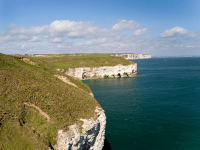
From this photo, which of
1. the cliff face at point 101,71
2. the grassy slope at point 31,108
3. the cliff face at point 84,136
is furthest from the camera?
the cliff face at point 101,71

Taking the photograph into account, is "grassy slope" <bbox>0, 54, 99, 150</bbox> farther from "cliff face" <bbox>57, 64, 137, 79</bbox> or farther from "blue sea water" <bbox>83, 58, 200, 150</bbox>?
"cliff face" <bbox>57, 64, 137, 79</bbox>

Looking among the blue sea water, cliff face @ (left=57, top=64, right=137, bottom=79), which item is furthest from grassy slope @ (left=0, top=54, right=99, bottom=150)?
cliff face @ (left=57, top=64, right=137, bottom=79)

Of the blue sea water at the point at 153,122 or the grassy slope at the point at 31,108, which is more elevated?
the grassy slope at the point at 31,108

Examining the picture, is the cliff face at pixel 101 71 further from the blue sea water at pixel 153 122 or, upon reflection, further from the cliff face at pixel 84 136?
the cliff face at pixel 84 136

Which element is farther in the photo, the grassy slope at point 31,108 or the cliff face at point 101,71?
the cliff face at point 101,71

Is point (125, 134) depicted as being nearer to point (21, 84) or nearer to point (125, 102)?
point (125, 102)

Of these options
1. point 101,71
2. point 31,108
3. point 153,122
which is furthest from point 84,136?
point 101,71

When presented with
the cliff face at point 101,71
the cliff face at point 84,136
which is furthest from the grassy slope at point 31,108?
the cliff face at point 101,71
